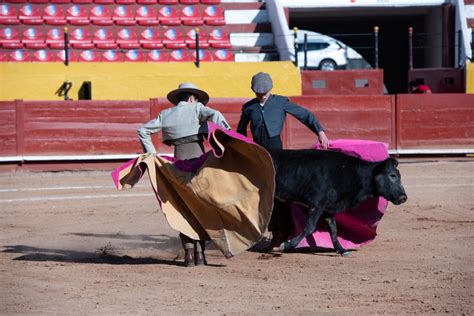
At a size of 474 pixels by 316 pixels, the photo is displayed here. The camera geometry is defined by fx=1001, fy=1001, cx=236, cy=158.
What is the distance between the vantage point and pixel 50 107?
15375 mm

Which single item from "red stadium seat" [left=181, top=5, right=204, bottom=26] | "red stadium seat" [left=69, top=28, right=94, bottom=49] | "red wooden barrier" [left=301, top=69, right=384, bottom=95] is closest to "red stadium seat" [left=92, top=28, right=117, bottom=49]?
"red stadium seat" [left=69, top=28, right=94, bottom=49]

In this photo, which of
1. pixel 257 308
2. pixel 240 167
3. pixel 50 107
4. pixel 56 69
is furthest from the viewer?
pixel 56 69

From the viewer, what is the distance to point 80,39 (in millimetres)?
19109

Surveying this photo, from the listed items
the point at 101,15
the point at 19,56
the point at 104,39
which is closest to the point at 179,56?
the point at 104,39

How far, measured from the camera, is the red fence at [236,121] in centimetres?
1530

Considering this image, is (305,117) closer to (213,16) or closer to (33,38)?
(33,38)

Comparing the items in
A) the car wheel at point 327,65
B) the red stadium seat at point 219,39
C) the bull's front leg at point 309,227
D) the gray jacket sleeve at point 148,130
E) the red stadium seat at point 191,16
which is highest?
the red stadium seat at point 191,16

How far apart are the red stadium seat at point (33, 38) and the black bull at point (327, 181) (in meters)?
12.6

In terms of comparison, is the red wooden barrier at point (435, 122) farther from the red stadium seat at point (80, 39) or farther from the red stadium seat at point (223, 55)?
the red stadium seat at point (80, 39)

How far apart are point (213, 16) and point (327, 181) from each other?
45.4ft

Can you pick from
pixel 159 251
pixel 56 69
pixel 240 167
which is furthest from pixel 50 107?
pixel 240 167

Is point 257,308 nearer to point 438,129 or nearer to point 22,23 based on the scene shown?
point 438,129

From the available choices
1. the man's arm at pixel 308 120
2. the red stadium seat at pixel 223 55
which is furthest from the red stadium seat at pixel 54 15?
the man's arm at pixel 308 120

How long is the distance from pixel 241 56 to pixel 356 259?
42.2ft
